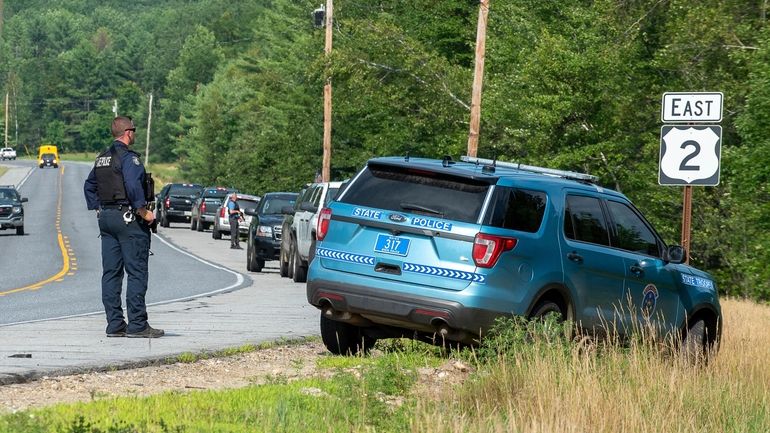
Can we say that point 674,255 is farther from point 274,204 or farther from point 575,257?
point 274,204

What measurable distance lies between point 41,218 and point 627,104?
3974 cm

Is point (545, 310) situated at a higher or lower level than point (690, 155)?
lower

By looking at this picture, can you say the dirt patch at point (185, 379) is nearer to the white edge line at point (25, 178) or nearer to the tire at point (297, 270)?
the tire at point (297, 270)

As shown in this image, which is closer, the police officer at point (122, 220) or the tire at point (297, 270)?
the police officer at point (122, 220)

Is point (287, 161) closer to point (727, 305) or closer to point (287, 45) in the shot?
point (287, 45)

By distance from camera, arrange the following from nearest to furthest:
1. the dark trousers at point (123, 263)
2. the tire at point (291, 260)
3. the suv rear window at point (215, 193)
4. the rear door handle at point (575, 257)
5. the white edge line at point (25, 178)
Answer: the rear door handle at point (575, 257) → the dark trousers at point (123, 263) → the tire at point (291, 260) → the suv rear window at point (215, 193) → the white edge line at point (25, 178)

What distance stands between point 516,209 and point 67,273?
796 inches

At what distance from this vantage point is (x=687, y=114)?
55.6 ft

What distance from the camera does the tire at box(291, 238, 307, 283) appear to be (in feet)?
87.2

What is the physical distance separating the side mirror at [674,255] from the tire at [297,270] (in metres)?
13.6

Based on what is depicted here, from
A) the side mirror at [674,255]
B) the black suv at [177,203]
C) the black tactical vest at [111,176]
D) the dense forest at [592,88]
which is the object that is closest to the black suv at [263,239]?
the dense forest at [592,88]

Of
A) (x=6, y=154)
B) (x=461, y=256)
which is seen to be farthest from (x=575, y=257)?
(x=6, y=154)

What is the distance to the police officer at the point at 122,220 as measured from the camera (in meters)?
13.0

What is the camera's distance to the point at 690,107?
16.9 m
